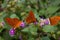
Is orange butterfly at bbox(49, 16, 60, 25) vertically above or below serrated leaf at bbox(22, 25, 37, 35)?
above

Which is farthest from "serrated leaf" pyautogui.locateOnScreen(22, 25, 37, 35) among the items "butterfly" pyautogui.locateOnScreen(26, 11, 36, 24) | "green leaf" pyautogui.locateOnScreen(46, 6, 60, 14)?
"green leaf" pyautogui.locateOnScreen(46, 6, 60, 14)

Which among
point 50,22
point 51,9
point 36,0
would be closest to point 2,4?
point 36,0

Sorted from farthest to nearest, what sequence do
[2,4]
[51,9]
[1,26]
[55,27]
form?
[2,4]
[51,9]
[1,26]
[55,27]

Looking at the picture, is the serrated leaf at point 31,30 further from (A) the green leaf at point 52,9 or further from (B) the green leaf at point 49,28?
(A) the green leaf at point 52,9

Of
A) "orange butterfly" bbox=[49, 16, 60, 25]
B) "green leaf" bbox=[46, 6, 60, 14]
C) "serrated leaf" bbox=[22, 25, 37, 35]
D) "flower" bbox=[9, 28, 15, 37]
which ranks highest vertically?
"orange butterfly" bbox=[49, 16, 60, 25]

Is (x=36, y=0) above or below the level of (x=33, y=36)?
above

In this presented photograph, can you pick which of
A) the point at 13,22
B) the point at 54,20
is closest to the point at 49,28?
the point at 54,20

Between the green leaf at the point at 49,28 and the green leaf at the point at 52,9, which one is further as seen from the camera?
the green leaf at the point at 52,9

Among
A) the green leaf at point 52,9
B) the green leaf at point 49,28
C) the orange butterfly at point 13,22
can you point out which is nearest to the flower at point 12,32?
the orange butterfly at point 13,22

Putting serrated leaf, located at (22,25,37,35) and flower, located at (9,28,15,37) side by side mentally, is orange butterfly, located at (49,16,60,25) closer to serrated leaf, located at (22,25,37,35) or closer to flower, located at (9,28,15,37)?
serrated leaf, located at (22,25,37,35)

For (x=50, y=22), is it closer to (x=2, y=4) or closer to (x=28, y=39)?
(x=28, y=39)

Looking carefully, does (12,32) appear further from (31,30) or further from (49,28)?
(49,28)
